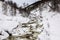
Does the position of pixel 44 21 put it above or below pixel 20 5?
below

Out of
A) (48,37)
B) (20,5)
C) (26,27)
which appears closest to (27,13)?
(20,5)

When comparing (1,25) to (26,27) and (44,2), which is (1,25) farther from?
(44,2)

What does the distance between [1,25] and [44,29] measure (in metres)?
1.04

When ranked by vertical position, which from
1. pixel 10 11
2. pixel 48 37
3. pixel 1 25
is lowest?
pixel 48 37

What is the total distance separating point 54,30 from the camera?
466 centimetres

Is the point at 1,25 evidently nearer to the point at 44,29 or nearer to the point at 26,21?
the point at 26,21

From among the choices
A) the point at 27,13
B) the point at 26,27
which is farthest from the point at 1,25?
the point at 27,13

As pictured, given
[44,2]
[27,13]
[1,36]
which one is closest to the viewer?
[1,36]

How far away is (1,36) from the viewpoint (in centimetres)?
425

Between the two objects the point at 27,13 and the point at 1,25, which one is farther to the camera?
the point at 27,13

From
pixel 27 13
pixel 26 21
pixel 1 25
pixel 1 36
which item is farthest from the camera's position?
pixel 27 13

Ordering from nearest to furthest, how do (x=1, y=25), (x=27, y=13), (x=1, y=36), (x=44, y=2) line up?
(x=1, y=36)
(x=1, y=25)
(x=27, y=13)
(x=44, y=2)

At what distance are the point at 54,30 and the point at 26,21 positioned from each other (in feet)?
2.57

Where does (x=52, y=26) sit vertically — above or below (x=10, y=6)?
below
